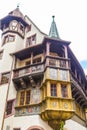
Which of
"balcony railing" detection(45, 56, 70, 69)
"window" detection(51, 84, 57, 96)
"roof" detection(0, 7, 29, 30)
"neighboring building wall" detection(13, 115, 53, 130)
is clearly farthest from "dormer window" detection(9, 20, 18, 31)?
"neighboring building wall" detection(13, 115, 53, 130)

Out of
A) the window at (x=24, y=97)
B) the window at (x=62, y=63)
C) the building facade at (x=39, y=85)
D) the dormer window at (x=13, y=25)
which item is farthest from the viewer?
the dormer window at (x=13, y=25)

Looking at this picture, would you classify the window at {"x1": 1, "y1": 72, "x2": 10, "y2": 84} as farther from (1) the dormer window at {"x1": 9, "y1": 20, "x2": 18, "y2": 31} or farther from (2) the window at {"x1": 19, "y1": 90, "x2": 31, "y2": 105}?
(1) the dormer window at {"x1": 9, "y1": 20, "x2": 18, "y2": 31}

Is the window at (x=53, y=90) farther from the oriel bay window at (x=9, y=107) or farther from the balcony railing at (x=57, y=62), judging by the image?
the oriel bay window at (x=9, y=107)

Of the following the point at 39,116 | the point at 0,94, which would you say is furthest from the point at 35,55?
the point at 39,116

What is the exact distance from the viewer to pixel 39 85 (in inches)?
709

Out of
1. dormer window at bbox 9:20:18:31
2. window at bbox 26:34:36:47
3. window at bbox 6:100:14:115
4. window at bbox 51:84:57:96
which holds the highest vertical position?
dormer window at bbox 9:20:18:31

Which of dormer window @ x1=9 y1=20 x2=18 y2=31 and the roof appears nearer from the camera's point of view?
dormer window @ x1=9 y1=20 x2=18 y2=31

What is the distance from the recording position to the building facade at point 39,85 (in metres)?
15.6

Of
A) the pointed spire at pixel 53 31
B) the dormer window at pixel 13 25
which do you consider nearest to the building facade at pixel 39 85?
the pointed spire at pixel 53 31

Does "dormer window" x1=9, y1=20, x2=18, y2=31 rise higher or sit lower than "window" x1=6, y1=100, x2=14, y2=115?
higher

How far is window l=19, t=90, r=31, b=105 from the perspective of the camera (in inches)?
698

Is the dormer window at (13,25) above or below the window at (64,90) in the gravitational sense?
above

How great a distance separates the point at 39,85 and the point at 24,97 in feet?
5.91

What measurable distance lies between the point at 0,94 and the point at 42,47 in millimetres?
6236
